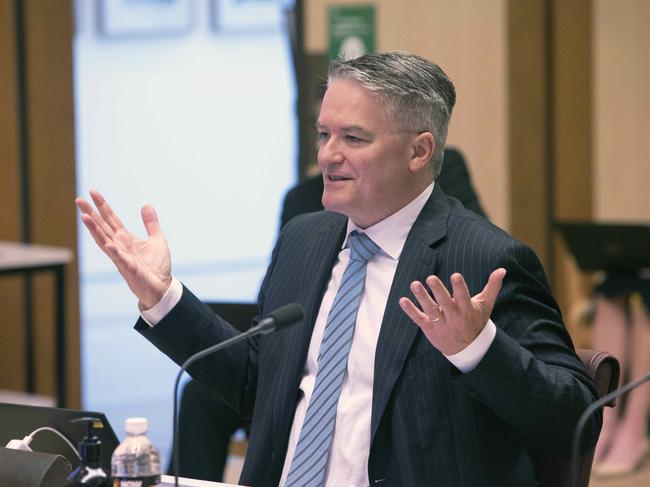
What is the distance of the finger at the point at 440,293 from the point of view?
1.89 metres

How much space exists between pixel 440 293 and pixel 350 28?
4289 millimetres

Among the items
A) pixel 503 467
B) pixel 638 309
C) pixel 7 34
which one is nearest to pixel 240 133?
pixel 7 34

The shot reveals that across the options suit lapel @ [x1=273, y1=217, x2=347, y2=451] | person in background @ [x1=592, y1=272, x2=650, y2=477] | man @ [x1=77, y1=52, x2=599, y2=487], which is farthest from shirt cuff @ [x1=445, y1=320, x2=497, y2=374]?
person in background @ [x1=592, y1=272, x2=650, y2=477]

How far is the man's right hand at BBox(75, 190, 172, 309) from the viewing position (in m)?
2.22

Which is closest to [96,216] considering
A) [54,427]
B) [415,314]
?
[54,427]

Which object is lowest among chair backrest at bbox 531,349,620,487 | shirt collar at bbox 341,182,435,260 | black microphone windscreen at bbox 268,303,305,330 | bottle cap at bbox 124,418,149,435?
chair backrest at bbox 531,349,620,487

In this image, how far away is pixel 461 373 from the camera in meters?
2.00

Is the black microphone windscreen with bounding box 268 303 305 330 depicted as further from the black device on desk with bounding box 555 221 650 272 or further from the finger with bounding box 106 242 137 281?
the black device on desk with bounding box 555 221 650 272

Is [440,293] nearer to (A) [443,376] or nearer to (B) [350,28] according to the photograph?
(A) [443,376]

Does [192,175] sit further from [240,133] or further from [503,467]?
[503,467]

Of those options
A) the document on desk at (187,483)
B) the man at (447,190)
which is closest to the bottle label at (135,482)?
the document on desk at (187,483)

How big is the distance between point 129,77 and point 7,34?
62cm

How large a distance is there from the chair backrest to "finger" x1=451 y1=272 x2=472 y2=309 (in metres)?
0.45

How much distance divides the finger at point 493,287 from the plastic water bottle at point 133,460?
0.62m
